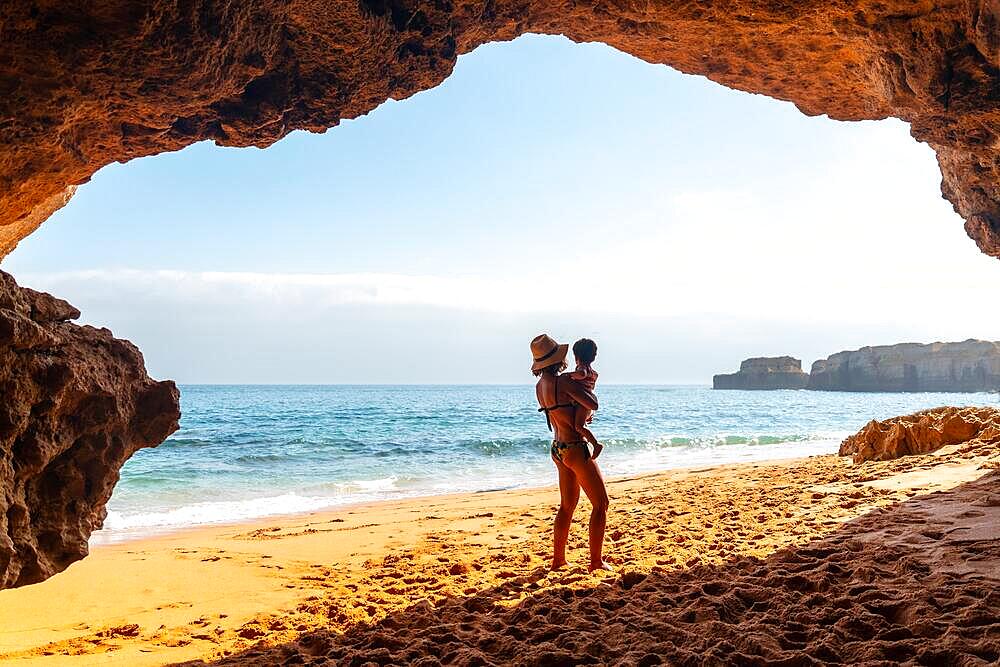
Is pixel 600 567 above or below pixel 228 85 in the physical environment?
below

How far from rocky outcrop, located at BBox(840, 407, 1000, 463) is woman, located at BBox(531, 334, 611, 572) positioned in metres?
6.77

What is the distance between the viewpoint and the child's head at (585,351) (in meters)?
4.79

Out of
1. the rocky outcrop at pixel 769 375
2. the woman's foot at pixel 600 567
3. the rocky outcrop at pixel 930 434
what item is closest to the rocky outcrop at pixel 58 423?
the woman's foot at pixel 600 567

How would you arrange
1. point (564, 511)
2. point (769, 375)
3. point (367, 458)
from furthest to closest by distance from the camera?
1. point (769, 375)
2. point (367, 458)
3. point (564, 511)

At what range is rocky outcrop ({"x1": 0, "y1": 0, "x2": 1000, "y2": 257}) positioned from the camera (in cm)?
339

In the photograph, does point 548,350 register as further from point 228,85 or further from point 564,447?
point 228,85

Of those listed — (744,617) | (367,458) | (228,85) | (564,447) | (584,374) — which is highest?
(228,85)

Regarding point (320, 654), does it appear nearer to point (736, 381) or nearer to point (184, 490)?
point (184, 490)

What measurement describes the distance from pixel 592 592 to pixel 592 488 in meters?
0.87

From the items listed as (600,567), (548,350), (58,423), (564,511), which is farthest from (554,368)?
(58,423)

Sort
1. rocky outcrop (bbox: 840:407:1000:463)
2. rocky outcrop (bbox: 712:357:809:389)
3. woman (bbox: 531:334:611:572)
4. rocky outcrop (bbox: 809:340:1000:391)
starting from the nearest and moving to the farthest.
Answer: woman (bbox: 531:334:611:572) → rocky outcrop (bbox: 840:407:1000:463) → rocky outcrop (bbox: 809:340:1000:391) → rocky outcrop (bbox: 712:357:809:389)

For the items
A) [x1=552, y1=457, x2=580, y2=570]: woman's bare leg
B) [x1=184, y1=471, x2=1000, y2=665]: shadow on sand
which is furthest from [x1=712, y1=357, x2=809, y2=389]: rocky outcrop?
[x1=552, y1=457, x2=580, y2=570]: woman's bare leg

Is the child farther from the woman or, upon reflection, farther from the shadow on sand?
the shadow on sand

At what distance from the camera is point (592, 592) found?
400 centimetres
